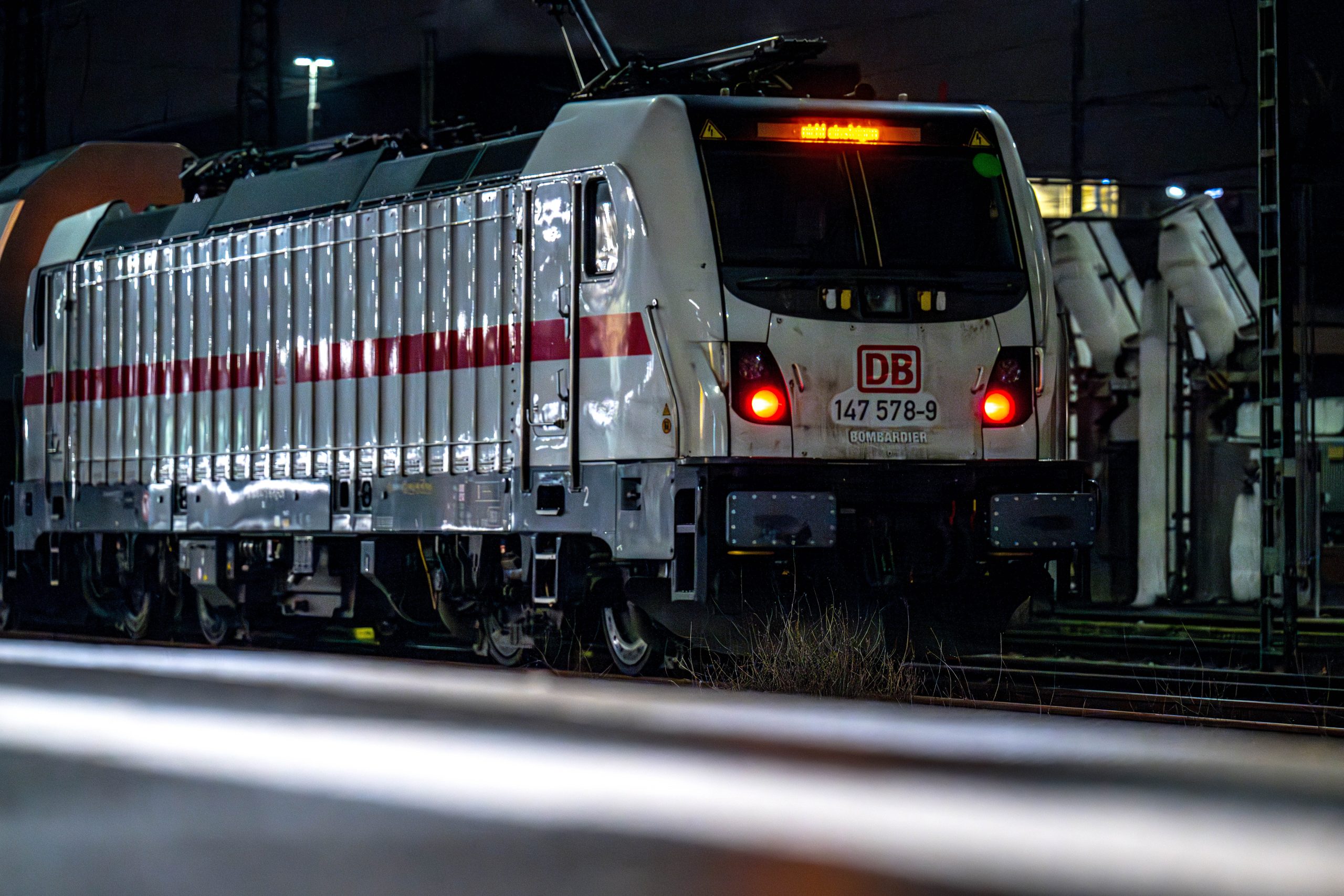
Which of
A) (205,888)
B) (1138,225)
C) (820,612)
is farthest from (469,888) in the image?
(1138,225)

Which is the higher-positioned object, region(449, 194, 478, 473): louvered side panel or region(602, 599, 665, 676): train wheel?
region(449, 194, 478, 473): louvered side panel

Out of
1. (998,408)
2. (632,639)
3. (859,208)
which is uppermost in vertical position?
(859,208)

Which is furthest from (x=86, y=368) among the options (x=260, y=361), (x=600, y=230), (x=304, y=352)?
(x=600, y=230)

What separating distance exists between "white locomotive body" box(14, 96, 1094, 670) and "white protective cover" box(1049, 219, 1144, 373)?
1363 centimetres

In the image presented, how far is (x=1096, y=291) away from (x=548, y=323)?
1500cm

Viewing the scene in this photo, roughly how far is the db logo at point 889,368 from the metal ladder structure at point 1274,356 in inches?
139

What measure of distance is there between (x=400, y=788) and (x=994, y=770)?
2415 millimetres

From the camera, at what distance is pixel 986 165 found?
1384 centimetres

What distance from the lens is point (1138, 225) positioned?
3100 cm

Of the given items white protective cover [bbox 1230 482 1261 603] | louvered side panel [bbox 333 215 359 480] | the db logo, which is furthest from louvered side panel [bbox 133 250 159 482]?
white protective cover [bbox 1230 482 1261 603]

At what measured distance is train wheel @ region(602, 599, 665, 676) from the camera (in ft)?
45.0

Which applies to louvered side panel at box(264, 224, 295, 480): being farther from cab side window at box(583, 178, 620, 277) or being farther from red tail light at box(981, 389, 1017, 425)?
red tail light at box(981, 389, 1017, 425)

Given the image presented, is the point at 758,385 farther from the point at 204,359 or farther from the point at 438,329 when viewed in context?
the point at 204,359

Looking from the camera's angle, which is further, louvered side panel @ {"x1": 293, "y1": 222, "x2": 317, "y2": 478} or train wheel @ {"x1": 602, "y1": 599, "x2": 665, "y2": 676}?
louvered side panel @ {"x1": 293, "y1": 222, "x2": 317, "y2": 478}
